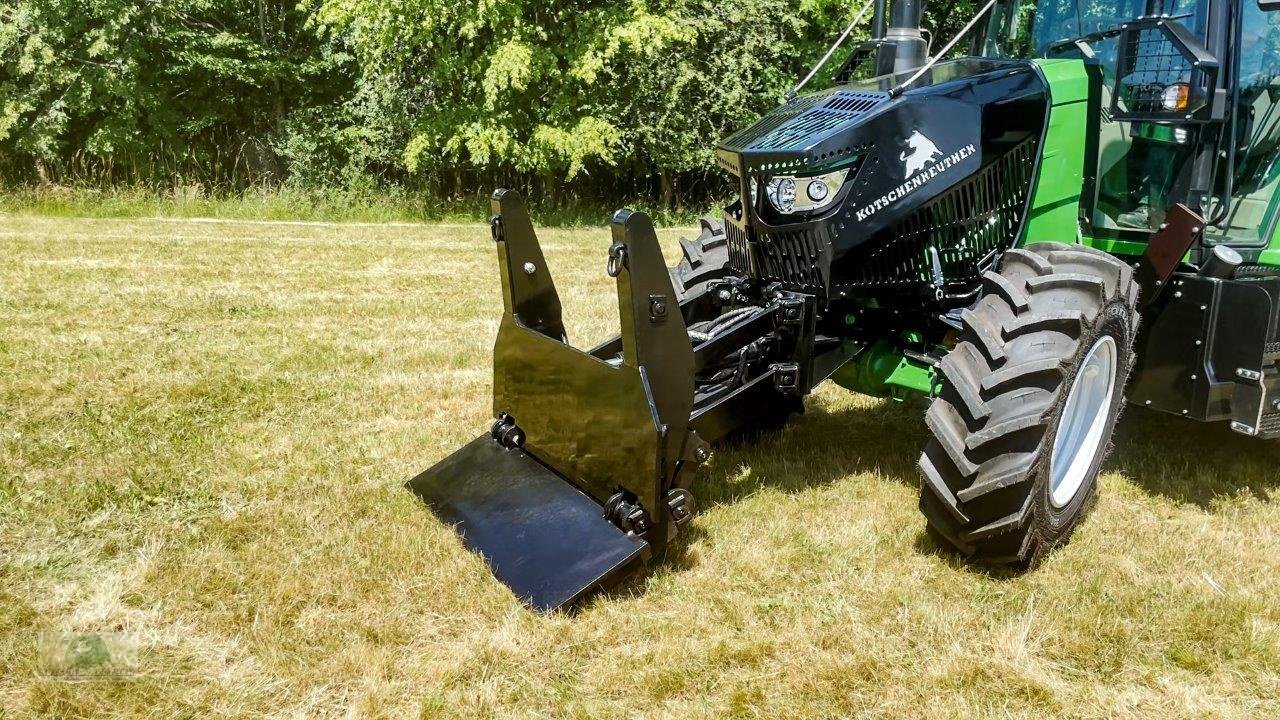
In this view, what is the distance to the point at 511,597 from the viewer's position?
3.33 m

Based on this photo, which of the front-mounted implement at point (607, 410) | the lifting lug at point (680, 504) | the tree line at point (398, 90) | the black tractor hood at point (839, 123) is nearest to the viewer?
the front-mounted implement at point (607, 410)

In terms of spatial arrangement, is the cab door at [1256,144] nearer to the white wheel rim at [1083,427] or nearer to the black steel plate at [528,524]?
the white wheel rim at [1083,427]

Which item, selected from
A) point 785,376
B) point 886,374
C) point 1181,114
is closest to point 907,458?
point 886,374

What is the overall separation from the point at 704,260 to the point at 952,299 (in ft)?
3.77

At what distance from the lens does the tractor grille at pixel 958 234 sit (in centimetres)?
389

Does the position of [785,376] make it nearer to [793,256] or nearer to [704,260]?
[793,256]

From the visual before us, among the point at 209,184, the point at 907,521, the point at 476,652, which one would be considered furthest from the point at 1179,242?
the point at 209,184

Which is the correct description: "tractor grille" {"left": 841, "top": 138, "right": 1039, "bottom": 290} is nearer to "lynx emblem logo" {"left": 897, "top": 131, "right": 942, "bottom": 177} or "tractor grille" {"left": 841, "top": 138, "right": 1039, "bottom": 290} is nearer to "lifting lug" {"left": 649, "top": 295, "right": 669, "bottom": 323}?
"lynx emblem logo" {"left": 897, "top": 131, "right": 942, "bottom": 177}

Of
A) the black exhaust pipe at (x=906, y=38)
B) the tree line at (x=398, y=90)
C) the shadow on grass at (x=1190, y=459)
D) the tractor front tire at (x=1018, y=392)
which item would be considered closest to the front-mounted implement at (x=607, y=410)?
the tractor front tire at (x=1018, y=392)

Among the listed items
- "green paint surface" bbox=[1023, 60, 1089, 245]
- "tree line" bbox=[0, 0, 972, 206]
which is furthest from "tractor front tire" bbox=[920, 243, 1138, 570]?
"tree line" bbox=[0, 0, 972, 206]

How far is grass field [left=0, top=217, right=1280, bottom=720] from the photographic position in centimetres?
291

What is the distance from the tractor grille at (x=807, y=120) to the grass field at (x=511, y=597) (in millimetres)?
1438

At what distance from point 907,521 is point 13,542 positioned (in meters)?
3.30

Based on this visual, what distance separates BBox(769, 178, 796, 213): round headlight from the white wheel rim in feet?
4.09
